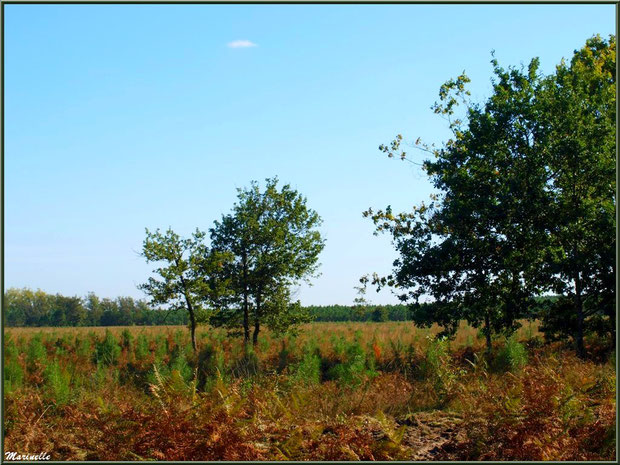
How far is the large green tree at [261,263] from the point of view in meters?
29.8

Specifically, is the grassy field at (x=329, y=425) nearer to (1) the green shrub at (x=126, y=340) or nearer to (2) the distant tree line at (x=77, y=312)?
(1) the green shrub at (x=126, y=340)

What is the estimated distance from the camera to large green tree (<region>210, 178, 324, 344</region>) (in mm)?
29844

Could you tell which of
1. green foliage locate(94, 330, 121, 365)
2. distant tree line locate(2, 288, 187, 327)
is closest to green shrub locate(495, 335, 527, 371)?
green foliage locate(94, 330, 121, 365)

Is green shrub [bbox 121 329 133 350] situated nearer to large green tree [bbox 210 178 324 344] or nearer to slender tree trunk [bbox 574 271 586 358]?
large green tree [bbox 210 178 324 344]

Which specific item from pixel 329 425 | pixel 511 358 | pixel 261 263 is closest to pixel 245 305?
pixel 261 263

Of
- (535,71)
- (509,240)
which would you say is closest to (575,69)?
(535,71)

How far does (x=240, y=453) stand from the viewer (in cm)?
714

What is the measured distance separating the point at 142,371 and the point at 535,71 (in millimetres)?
18927

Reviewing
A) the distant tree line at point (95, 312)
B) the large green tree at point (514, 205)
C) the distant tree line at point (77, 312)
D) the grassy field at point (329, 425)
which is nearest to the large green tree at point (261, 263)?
the large green tree at point (514, 205)

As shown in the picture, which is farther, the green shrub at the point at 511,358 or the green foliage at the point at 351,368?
the green shrub at the point at 511,358

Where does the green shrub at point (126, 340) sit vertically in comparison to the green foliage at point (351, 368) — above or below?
above

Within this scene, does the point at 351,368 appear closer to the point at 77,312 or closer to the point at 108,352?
the point at 108,352

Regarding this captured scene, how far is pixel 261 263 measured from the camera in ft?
97.7

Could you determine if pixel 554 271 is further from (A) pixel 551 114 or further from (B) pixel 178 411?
(B) pixel 178 411
